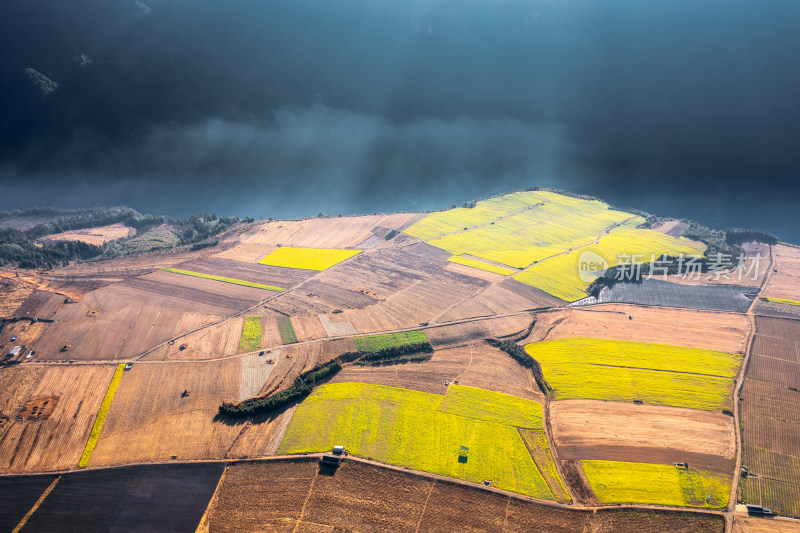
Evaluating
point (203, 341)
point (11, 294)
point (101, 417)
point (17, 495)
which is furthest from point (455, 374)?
point (11, 294)

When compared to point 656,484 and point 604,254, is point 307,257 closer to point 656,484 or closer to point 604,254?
point 604,254

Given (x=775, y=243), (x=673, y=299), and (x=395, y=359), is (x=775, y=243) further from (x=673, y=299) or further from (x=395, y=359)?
(x=395, y=359)

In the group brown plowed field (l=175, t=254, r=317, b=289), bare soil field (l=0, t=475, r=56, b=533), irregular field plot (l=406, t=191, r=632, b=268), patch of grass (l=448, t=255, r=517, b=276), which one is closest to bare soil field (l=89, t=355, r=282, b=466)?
bare soil field (l=0, t=475, r=56, b=533)

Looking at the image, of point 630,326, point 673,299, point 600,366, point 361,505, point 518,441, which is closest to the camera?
point 361,505

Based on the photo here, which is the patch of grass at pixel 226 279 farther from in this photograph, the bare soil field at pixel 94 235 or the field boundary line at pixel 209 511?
the field boundary line at pixel 209 511

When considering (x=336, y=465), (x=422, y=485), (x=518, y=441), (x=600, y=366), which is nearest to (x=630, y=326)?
(x=600, y=366)
